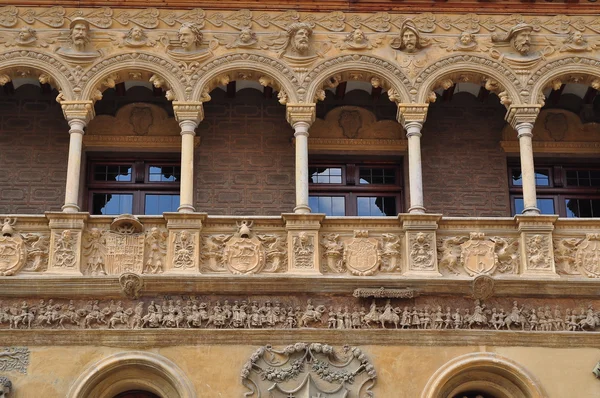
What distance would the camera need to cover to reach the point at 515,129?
1584 centimetres

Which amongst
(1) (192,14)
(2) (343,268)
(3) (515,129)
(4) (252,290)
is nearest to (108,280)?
(4) (252,290)

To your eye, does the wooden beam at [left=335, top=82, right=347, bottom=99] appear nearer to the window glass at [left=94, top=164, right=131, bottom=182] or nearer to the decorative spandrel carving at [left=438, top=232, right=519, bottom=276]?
the decorative spandrel carving at [left=438, top=232, right=519, bottom=276]

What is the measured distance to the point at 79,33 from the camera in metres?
15.4

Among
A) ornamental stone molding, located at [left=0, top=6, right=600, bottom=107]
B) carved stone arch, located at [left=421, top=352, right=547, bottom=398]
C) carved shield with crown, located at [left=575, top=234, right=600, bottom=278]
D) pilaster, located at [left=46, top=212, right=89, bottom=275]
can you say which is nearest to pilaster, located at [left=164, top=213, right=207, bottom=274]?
pilaster, located at [left=46, top=212, right=89, bottom=275]

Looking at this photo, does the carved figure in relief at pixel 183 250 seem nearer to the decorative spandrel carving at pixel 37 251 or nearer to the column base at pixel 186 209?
the column base at pixel 186 209

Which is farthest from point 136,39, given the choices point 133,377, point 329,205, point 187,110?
point 133,377

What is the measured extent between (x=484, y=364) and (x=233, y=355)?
9.74ft

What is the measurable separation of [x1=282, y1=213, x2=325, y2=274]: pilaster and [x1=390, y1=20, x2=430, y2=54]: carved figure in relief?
2.70 metres

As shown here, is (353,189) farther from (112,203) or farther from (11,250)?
(11,250)

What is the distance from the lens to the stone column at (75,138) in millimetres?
Answer: 14766

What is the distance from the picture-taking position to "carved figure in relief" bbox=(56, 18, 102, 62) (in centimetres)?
1543

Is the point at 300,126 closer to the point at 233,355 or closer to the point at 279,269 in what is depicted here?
the point at 279,269

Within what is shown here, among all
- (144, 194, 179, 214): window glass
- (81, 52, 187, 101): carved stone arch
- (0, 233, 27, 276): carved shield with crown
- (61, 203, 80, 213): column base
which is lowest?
(0, 233, 27, 276): carved shield with crown

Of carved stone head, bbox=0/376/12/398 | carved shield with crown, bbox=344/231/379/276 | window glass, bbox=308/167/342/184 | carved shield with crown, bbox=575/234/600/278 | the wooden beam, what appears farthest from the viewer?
window glass, bbox=308/167/342/184
